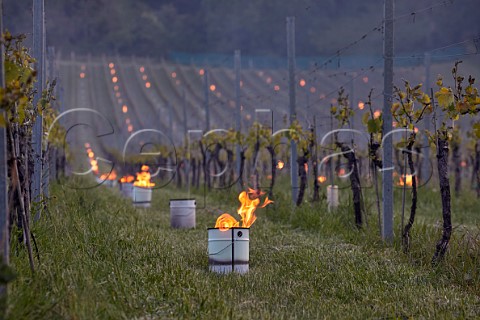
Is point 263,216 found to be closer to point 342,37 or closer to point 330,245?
point 330,245

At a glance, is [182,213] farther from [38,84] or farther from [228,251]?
[228,251]

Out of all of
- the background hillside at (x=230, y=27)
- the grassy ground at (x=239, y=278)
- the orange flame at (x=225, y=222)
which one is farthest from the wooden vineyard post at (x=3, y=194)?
the background hillside at (x=230, y=27)

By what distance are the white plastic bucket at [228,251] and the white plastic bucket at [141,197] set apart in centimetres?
1299

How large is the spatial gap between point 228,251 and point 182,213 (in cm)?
621

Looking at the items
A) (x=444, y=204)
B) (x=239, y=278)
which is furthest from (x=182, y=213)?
(x=239, y=278)

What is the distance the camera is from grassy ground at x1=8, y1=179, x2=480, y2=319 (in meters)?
8.16

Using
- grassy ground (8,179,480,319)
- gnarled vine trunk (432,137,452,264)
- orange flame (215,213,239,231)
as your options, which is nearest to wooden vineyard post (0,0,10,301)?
grassy ground (8,179,480,319)

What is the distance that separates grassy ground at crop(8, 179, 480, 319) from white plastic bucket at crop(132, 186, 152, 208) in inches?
362

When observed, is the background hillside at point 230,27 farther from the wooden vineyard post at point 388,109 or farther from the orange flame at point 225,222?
the orange flame at point 225,222

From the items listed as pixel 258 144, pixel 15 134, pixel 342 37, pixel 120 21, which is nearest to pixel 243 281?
pixel 15 134

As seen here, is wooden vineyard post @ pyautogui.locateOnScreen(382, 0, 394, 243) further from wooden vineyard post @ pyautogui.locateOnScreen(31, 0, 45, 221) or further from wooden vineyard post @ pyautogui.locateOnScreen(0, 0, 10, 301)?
wooden vineyard post @ pyautogui.locateOnScreen(0, 0, 10, 301)

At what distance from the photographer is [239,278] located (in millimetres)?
10719

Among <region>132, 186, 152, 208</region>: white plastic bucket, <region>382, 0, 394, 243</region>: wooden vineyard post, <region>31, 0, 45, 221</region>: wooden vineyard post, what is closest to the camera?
<region>31, 0, 45, 221</region>: wooden vineyard post

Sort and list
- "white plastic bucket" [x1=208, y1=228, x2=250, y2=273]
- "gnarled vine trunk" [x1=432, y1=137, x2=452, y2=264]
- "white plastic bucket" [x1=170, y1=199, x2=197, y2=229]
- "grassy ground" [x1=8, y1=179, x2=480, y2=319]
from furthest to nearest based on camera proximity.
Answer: "white plastic bucket" [x1=170, y1=199, x2=197, y2=229], "gnarled vine trunk" [x1=432, y1=137, x2=452, y2=264], "white plastic bucket" [x1=208, y1=228, x2=250, y2=273], "grassy ground" [x1=8, y1=179, x2=480, y2=319]
